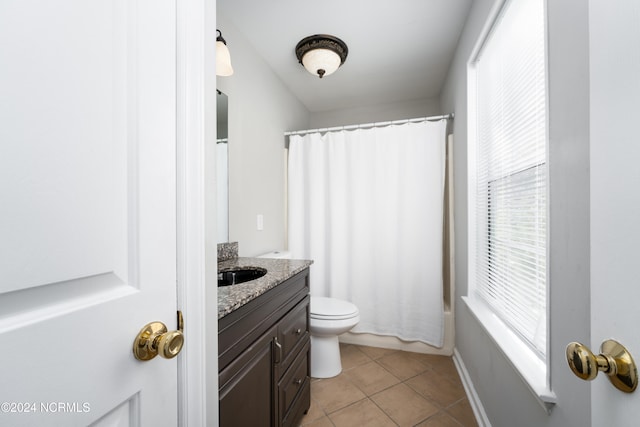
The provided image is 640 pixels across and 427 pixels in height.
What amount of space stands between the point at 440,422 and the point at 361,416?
0.44 metres

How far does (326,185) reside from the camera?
2584 mm

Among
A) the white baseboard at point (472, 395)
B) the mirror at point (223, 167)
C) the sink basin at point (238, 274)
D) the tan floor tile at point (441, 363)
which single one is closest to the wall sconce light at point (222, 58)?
the mirror at point (223, 167)

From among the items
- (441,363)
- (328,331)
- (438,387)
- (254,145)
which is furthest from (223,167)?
(441,363)

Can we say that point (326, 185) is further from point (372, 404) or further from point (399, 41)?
point (372, 404)

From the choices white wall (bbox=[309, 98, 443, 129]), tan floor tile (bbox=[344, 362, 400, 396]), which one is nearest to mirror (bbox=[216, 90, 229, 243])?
tan floor tile (bbox=[344, 362, 400, 396])

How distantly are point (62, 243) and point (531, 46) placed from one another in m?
1.56

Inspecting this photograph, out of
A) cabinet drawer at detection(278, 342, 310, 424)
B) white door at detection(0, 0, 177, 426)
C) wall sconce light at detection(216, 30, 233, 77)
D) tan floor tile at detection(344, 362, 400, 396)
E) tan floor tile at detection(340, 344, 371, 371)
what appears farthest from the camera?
tan floor tile at detection(340, 344, 371, 371)

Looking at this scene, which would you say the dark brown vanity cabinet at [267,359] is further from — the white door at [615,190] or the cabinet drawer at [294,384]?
the white door at [615,190]

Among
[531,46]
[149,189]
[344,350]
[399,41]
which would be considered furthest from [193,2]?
[344,350]

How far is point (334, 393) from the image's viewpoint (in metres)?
1.78

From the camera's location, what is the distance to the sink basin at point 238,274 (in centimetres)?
142

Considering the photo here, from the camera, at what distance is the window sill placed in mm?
852

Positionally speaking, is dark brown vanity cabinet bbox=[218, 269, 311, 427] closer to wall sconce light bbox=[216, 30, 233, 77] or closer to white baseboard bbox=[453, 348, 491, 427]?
white baseboard bbox=[453, 348, 491, 427]

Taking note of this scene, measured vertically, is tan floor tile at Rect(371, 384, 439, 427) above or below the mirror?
below
